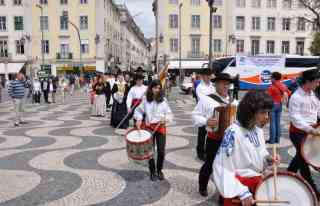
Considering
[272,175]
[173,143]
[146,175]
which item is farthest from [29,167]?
[272,175]

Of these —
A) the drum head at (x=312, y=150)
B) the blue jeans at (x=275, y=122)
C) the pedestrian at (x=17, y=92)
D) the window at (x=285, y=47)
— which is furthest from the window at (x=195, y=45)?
the drum head at (x=312, y=150)

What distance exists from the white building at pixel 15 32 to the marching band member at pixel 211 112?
53.4 meters

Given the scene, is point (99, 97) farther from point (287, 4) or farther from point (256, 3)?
point (287, 4)

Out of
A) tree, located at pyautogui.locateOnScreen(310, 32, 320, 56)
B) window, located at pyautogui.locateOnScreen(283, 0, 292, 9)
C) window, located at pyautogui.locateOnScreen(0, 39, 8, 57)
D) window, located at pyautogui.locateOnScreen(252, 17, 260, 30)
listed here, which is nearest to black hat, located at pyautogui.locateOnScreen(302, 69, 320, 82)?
tree, located at pyautogui.locateOnScreen(310, 32, 320, 56)

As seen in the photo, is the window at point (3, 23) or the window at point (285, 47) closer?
the window at point (3, 23)

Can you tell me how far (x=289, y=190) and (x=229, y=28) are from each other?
5428 centimetres

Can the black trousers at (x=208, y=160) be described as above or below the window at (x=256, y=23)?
below

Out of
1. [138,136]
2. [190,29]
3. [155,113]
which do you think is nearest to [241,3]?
[190,29]

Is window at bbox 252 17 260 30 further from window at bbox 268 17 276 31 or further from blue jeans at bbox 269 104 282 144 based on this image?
blue jeans at bbox 269 104 282 144

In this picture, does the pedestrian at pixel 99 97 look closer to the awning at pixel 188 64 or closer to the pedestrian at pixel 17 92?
the pedestrian at pixel 17 92

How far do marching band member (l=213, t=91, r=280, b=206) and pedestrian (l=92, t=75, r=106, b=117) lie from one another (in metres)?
11.9

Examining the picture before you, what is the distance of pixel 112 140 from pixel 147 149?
419cm

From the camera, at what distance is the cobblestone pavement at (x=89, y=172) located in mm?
5285

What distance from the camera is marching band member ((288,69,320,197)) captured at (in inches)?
193
